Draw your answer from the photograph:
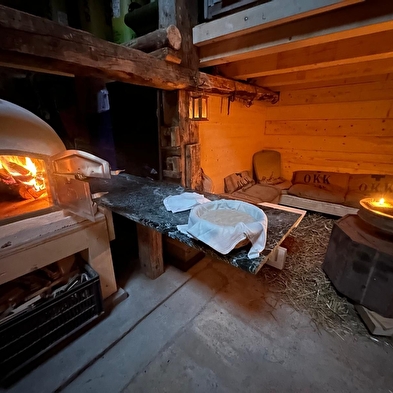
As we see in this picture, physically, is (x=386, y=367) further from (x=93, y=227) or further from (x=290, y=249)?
(x=93, y=227)

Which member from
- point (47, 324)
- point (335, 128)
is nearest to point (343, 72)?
point (335, 128)

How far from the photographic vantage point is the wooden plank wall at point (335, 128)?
2.60 metres

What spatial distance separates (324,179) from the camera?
9.61 ft

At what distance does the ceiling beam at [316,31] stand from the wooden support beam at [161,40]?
332mm

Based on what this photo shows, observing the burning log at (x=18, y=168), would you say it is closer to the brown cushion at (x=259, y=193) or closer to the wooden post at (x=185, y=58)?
the wooden post at (x=185, y=58)

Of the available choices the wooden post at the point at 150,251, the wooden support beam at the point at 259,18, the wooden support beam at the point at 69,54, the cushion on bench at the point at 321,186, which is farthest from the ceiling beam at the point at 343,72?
the wooden post at the point at 150,251

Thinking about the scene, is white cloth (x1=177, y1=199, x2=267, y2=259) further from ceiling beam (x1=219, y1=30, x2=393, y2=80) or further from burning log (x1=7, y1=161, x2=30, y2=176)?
ceiling beam (x1=219, y1=30, x2=393, y2=80)

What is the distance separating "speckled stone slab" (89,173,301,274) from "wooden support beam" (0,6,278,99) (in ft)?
2.48

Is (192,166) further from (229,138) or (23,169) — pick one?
(23,169)

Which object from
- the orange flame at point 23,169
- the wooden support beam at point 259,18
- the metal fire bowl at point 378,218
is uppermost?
the wooden support beam at point 259,18

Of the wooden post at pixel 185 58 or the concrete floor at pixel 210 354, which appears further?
the wooden post at pixel 185 58

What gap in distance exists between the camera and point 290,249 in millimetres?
2201

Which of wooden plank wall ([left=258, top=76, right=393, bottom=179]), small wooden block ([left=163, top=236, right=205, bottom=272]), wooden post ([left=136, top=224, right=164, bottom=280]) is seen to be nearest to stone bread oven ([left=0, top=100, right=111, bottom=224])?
wooden post ([left=136, top=224, right=164, bottom=280])

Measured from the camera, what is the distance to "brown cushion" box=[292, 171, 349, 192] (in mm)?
2814
